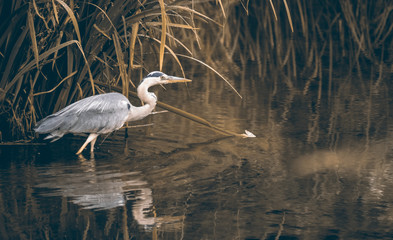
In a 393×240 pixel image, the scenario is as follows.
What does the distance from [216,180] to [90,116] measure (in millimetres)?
1217

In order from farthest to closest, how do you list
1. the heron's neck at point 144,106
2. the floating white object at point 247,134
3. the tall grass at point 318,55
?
the tall grass at point 318,55 → the floating white object at point 247,134 → the heron's neck at point 144,106

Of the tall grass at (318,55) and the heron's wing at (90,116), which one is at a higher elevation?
the tall grass at (318,55)

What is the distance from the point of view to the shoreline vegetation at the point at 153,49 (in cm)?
574

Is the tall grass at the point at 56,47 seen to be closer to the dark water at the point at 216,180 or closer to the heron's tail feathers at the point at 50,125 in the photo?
the heron's tail feathers at the point at 50,125

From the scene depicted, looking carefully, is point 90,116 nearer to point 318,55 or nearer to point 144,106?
point 144,106

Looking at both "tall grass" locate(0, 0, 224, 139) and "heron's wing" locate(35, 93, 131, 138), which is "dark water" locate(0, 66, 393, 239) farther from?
"tall grass" locate(0, 0, 224, 139)

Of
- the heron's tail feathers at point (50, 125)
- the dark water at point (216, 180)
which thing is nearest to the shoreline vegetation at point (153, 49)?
the heron's tail feathers at point (50, 125)

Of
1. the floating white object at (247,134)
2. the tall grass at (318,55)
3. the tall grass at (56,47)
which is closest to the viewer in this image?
the tall grass at (56,47)

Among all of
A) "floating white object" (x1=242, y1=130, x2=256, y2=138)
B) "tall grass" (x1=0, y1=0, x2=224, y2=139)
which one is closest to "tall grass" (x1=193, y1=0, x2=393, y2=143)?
"floating white object" (x1=242, y1=130, x2=256, y2=138)

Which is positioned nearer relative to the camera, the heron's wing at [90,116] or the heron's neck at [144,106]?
the heron's wing at [90,116]

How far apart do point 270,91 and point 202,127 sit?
6.15 feet

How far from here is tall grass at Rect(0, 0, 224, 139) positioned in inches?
225

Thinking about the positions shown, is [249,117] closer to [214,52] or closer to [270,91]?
[270,91]

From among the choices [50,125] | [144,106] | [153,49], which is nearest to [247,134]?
[144,106]
